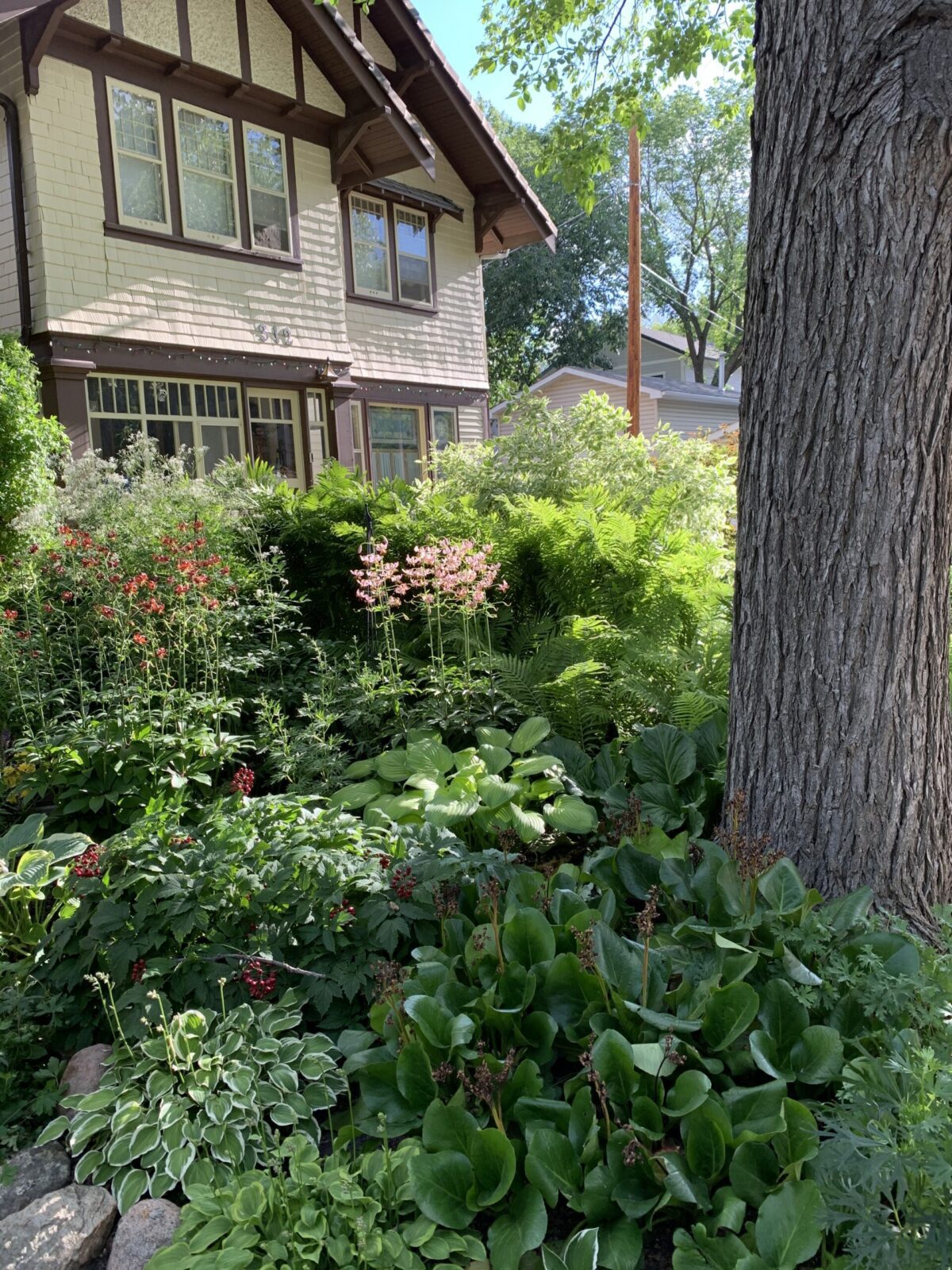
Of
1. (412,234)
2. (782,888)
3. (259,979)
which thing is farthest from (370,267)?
(782,888)

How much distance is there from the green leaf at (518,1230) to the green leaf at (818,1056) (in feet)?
2.06

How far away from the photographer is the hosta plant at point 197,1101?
7.06ft

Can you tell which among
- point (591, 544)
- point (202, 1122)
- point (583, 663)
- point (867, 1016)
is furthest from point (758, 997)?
point (591, 544)

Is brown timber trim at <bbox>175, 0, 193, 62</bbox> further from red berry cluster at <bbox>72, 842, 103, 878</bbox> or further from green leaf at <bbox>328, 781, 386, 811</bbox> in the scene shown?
red berry cluster at <bbox>72, 842, 103, 878</bbox>

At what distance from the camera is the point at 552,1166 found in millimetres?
1890

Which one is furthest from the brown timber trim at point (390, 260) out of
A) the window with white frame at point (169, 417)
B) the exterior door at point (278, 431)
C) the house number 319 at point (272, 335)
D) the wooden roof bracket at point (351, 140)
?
the window with white frame at point (169, 417)

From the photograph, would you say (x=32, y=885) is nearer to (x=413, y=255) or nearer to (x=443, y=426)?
(x=443, y=426)

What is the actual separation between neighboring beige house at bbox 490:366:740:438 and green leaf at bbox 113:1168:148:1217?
971 inches

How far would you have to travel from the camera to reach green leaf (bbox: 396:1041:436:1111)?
2166 millimetres

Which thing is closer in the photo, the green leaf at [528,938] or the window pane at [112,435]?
the green leaf at [528,938]

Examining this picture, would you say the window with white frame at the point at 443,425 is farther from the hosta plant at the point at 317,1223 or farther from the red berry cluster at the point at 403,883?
the hosta plant at the point at 317,1223

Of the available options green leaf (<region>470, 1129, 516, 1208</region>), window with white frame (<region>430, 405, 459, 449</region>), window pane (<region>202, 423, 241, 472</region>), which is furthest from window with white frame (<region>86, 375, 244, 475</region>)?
green leaf (<region>470, 1129, 516, 1208</region>)

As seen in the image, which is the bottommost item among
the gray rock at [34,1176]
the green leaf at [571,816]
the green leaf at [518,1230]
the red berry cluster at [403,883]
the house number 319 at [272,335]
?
the gray rock at [34,1176]

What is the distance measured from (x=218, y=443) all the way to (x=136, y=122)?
146 inches
